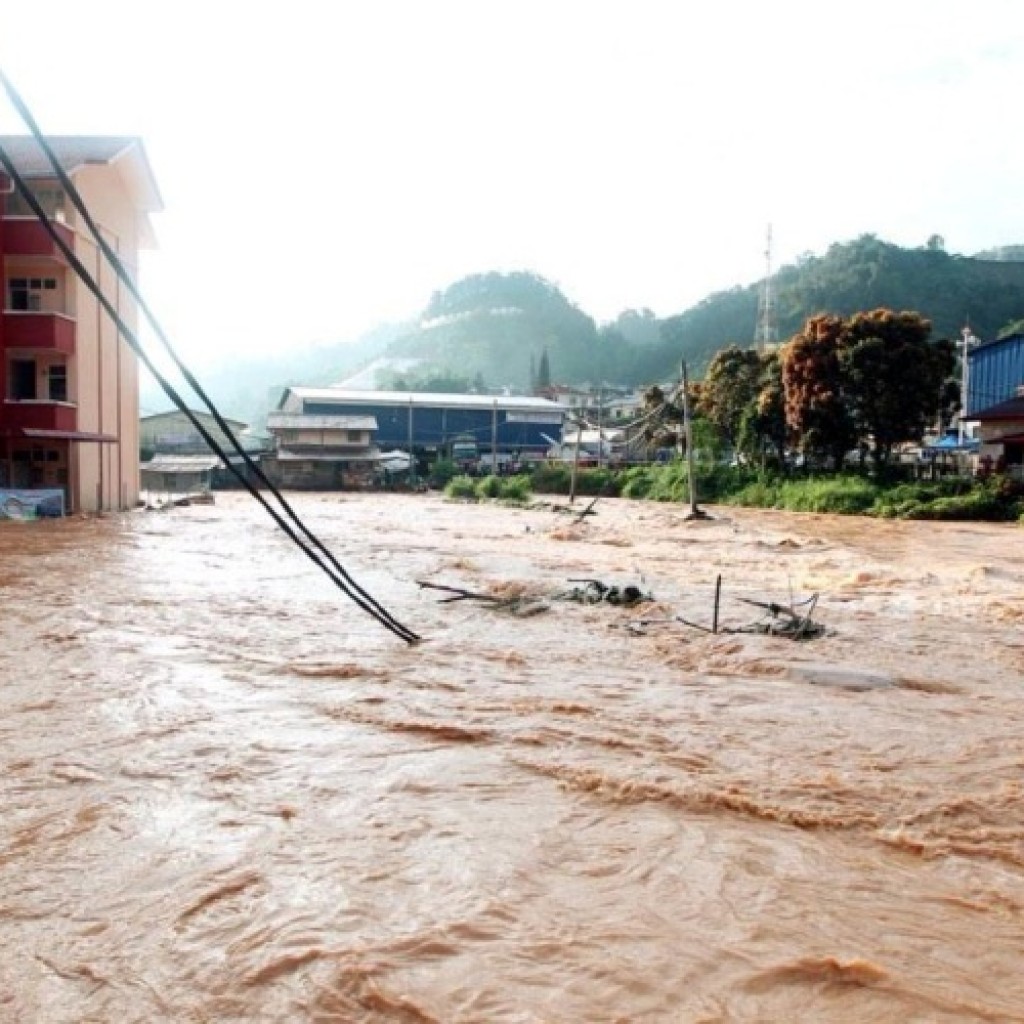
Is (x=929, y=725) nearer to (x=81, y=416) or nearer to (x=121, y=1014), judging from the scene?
(x=121, y=1014)

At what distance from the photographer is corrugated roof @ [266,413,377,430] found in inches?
1988

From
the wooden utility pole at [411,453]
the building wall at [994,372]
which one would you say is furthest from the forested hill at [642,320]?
the building wall at [994,372]

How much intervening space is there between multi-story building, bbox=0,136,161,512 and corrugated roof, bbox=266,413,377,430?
75.4 ft

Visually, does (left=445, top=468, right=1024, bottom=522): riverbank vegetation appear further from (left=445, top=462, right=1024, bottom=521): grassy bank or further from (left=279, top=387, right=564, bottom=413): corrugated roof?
(left=279, top=387, right=564, bottom=413): corrugated roof

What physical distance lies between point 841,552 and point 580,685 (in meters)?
13.5

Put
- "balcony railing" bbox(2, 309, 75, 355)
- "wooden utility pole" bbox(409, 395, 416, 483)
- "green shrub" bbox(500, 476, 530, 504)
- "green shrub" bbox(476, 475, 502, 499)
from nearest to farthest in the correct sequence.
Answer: "balcony railing" bbox(2, 309, 75, 355) → "green shrub" bbox(500, 476, 530, 504) → "green shrub" bbox(476, 475, 502, 499) → "wooden utility pole" bbox(409, 395, 416, 483)

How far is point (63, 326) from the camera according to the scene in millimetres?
23172

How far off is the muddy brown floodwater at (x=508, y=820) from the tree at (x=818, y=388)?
21.1 m

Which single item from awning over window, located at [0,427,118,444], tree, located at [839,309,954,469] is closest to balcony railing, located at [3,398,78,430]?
awning over window, located at [0,427,118,444]

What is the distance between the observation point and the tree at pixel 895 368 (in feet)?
96.5

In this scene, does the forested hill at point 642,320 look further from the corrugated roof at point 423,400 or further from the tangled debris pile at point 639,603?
the tangled debris pile at point 639,603

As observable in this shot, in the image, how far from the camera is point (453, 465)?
53344mm

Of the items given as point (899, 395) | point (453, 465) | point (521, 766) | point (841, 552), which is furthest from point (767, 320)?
point (521, 766)

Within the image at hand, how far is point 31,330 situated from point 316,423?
28.2 meters
